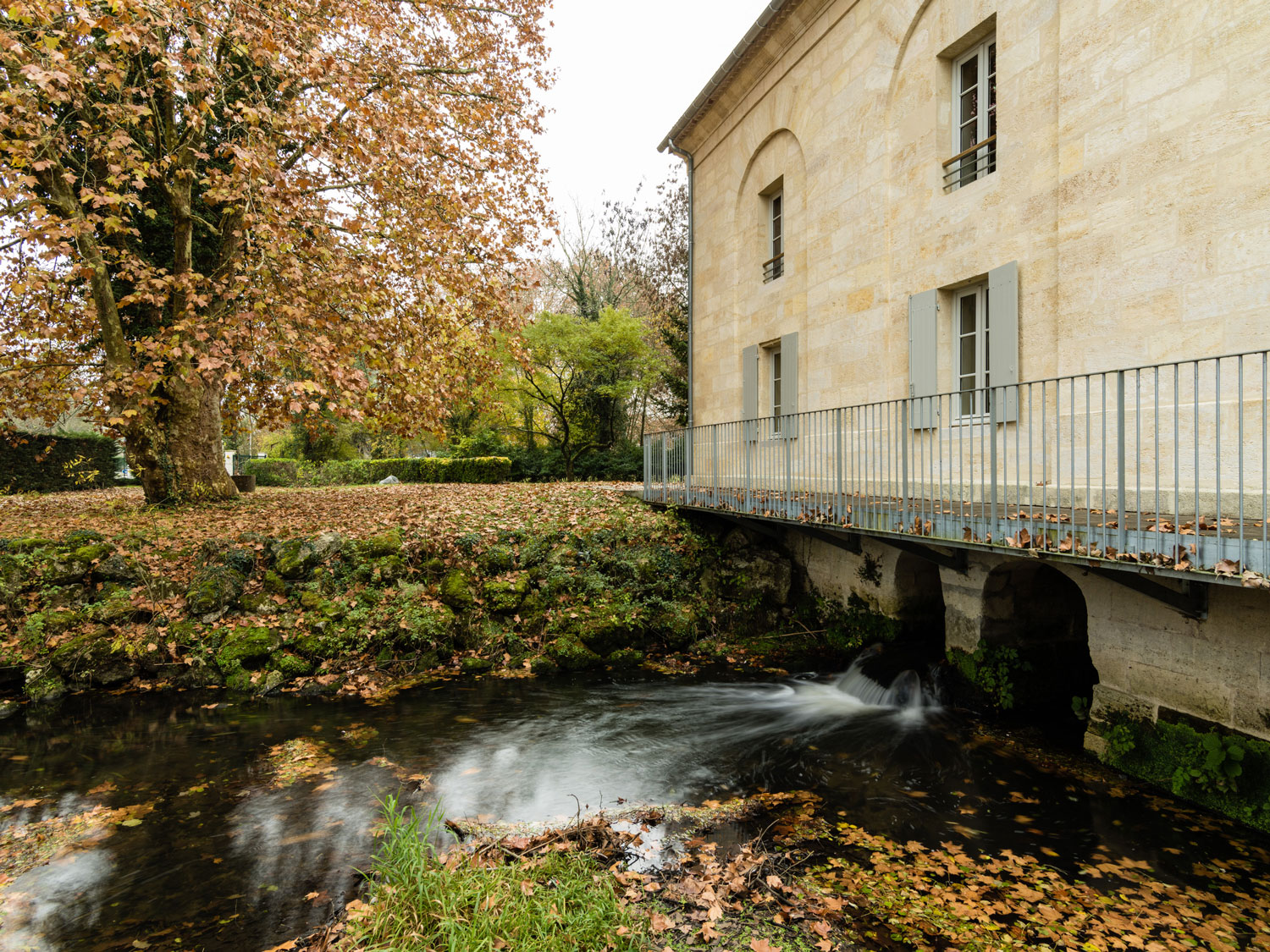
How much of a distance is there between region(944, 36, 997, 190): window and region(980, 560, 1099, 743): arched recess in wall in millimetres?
4951

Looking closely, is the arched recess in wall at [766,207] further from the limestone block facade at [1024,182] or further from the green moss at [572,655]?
the green moss at [572,655]

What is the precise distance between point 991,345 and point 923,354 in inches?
47.9

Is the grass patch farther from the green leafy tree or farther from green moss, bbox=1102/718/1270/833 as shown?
the green leafy tree

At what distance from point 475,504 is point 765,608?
20.1 ft

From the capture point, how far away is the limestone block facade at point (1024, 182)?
5992 mm

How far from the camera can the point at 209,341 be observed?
10000 millimetres

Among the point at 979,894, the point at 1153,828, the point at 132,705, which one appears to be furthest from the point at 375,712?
the point at 1153,828

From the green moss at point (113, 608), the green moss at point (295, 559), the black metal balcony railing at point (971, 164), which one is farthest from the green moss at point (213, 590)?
the black metal balcony railing at point (971, 164)

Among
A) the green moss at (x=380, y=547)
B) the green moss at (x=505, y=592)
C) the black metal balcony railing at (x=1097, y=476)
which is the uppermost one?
the black metal balcony railing at (x=1097, y=476)

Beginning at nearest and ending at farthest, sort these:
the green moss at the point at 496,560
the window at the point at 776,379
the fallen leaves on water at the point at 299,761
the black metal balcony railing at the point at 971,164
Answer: the fallen leaves on water at the point at 299,761 → the black metal balcony railing at the point at 971,164 → the green moss at the point at 496,560 → the window at the point at 776,379

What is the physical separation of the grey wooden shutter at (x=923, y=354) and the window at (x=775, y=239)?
4.30 metres

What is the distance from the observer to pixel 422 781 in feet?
21.1

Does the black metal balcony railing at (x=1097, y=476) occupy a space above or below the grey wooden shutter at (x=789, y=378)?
below

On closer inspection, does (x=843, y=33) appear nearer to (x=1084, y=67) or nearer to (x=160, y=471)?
(x=1084, y=67)
